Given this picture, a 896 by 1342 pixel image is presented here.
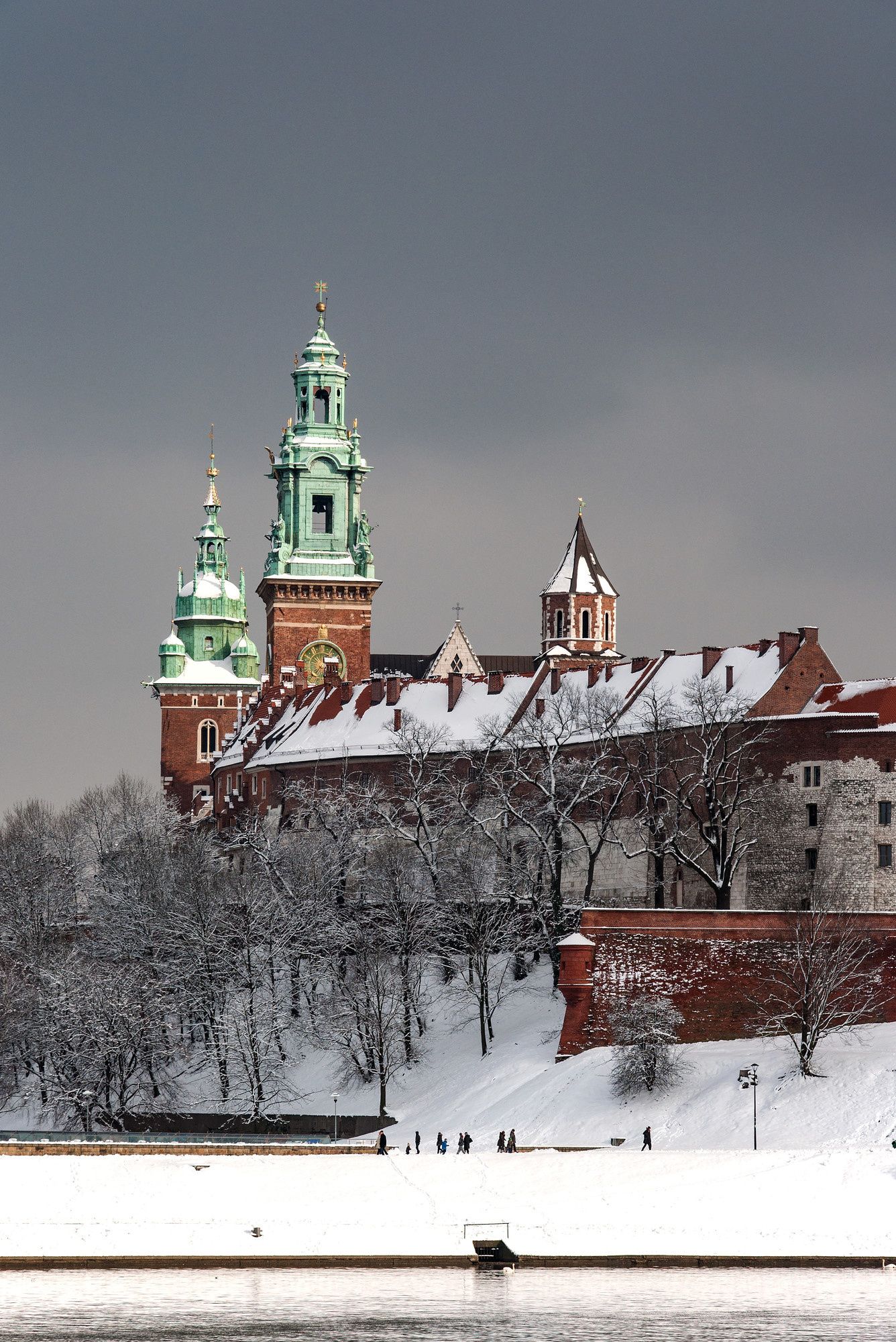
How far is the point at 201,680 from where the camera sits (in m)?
154

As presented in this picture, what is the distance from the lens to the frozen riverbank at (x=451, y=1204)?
57.6m

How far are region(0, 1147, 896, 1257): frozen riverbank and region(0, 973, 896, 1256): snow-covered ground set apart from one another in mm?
68

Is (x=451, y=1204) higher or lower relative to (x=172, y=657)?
lower

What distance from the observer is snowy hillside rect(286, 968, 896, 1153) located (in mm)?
68062

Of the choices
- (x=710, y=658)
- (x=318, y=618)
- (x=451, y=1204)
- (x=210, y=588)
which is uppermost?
(x=210, y=588)

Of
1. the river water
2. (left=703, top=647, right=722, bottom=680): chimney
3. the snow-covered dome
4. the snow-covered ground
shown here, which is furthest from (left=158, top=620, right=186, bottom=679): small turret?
the river water

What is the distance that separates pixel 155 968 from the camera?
92062 mm

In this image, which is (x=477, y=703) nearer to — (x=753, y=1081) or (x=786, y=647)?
(x=786, y=647)

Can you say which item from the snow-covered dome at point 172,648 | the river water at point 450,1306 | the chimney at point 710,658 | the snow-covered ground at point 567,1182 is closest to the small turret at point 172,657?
the snow-covered dome at point 172,648

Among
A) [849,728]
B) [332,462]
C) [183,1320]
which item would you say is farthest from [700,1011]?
[332,462]

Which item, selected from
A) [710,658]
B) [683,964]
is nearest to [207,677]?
[710,658]

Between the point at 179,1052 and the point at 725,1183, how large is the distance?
3502cm

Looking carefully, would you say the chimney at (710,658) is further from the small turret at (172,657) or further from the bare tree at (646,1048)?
the small turret at (172,657)

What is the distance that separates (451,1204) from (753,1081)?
10.3 m
